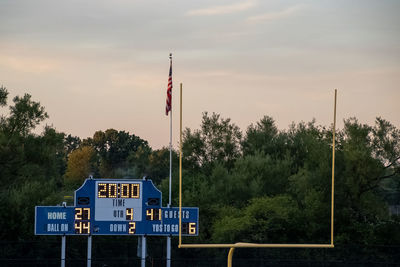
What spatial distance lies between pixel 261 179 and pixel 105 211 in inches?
662

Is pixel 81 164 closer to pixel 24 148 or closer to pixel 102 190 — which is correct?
pixel 24 148

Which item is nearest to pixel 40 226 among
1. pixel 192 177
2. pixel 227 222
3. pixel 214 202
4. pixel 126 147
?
pixel 227 222

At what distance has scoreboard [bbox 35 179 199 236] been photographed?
28109 mm

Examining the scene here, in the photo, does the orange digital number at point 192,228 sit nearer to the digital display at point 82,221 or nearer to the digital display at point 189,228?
the digital display at point 189,228

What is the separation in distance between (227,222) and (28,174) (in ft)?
36.1

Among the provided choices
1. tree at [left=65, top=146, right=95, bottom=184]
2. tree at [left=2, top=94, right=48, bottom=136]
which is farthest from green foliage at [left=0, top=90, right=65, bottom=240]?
tree at [left=65, top=146, right=95, bottom=184]

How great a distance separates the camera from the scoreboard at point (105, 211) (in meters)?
28.1

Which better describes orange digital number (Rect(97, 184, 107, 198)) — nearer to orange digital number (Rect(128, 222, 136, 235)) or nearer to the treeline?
orange digital number (Rect(128, 222, 136, 235))

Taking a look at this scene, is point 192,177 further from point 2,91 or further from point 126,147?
point 126,147

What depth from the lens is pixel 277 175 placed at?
4416cm

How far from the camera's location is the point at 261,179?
43844 mm

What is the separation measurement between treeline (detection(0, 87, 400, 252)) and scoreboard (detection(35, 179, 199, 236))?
8137 millimetres

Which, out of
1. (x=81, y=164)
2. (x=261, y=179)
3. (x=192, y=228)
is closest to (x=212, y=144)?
(x=261, y=179)

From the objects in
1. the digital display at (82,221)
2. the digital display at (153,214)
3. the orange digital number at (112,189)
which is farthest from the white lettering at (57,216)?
the digital display at (153,214)
